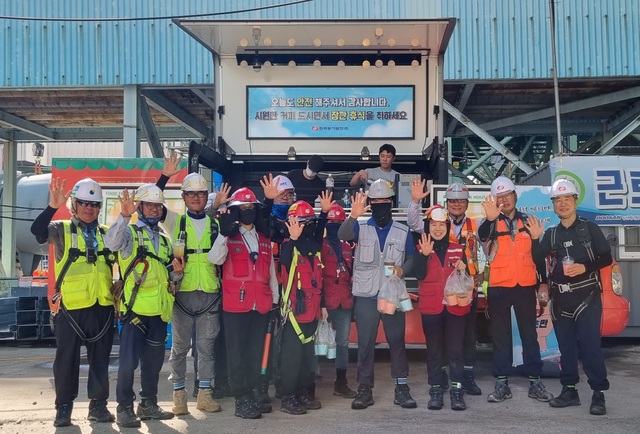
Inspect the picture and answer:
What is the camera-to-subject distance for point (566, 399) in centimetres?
650

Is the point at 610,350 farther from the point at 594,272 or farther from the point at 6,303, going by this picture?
the point at 6,303

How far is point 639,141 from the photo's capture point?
20.6 metres

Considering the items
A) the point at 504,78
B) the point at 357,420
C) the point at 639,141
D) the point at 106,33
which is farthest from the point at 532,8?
the point at 357,420

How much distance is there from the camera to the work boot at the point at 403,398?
654 cm

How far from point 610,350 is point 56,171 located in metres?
8.74

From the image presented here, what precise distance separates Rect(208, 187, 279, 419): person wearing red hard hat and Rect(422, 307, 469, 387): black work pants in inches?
61.4

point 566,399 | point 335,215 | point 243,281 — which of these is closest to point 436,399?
point 566,399

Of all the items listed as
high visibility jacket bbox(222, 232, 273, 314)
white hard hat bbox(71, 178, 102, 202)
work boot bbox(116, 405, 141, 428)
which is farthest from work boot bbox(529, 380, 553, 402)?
white hard hat bbox(71, 178, 102, 202)

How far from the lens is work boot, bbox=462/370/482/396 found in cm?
702

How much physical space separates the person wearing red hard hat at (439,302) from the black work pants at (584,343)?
910 millimetres

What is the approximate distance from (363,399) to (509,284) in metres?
1.77

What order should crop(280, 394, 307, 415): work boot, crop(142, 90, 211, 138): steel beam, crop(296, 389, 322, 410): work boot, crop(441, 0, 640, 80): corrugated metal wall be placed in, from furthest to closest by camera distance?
crop(142, 90, 211, 138): steel beam, crop(441, 0, 640, 80): corrugated metal wall, crop(296, 389, 322, 410): work boot, crop(280, 394, 307, 415): work boot

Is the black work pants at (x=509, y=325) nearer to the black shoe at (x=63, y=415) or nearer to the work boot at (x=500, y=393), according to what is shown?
the work boot at (x=500, y=393)

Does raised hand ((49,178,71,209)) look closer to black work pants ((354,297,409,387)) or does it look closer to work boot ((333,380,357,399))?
black work pants ((354,297,409,387))
